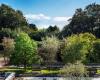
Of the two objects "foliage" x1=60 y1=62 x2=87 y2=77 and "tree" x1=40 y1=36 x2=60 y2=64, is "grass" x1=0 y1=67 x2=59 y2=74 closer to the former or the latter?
"tree" x1=40 y1=36 x2=60 y2=64

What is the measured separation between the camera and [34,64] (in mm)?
52438

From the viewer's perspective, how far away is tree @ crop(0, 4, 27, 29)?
81438mm

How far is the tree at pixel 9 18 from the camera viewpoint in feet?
267

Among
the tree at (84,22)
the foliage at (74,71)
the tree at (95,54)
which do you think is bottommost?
the foliage at (74,71)

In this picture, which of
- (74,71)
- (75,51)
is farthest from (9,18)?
(74,71)

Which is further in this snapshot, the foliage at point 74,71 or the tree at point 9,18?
the tree at point 9,18

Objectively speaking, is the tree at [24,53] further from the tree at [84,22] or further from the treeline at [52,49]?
the tree at [84,22]

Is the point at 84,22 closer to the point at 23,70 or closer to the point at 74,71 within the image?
the point at 23,70

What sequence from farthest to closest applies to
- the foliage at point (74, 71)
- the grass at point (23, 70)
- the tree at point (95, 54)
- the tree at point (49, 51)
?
the tree at point (95, 54) → the tree at point (49, 51) → the grass at point (23, 70) → the foliage at point (74, 71)

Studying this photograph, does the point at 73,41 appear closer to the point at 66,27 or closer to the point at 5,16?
the point at 66,27

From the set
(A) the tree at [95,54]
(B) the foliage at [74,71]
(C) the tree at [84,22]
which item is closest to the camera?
(B) the foliage at [74,71]

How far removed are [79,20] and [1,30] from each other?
642 inches

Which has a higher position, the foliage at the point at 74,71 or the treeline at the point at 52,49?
the treeline at the point at 52,49

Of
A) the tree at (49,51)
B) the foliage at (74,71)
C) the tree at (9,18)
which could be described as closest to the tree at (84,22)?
the tree at (9,18)
